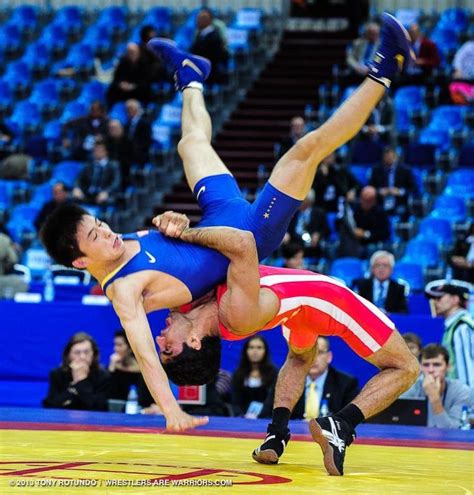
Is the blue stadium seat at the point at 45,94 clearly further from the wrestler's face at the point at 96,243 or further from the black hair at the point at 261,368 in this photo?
the wrestler's face at the point at 96,243

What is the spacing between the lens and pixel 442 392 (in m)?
8.30

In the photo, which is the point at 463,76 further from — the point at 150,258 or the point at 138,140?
the point at 150,258

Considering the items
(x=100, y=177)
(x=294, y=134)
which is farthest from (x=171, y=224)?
(x=100, y=177)

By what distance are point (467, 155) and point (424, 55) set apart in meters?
1.75

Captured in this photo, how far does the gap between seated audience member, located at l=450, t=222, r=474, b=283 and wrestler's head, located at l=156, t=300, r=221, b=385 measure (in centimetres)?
592

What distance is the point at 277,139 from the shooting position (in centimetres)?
1573

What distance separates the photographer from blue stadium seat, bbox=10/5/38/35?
A: 1888cm

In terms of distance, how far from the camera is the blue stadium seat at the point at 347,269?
38.3 feet

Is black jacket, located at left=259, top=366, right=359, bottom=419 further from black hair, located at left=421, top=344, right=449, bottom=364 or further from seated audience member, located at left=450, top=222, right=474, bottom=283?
seated audience member, located at left=450, top=222, right=474, bottom=283

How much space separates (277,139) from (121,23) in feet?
12.8

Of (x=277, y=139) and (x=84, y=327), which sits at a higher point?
(x=277, y=139)

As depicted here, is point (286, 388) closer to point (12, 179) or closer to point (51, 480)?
point (51, 480)

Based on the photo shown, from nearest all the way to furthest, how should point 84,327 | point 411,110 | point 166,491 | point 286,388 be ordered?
point 166,491
point 286,388
point 84,327
point 411,110

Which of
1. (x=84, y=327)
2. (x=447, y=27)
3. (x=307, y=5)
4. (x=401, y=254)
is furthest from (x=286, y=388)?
(x=307, y=5)
